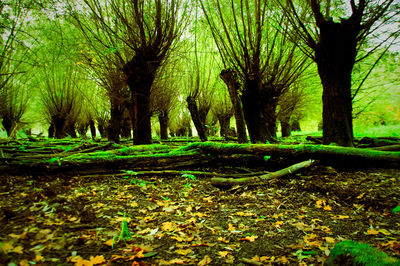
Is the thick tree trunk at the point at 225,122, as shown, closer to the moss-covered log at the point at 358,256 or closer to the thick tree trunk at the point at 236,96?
the thick tree trunk at the point at 236,96

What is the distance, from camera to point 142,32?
5.52m

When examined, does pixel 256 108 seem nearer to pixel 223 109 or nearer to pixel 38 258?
pixel 38 258

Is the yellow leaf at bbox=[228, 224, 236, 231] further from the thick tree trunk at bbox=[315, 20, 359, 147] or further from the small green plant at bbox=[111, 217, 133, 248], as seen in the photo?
the thick tree trunk at bbox=[315, 20, 359, 147]

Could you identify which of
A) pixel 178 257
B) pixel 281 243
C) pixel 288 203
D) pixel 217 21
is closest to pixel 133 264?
pixel 178 257

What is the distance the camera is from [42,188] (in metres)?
3.12

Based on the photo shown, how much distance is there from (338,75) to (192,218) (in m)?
5.02

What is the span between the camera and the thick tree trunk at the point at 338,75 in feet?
16.0

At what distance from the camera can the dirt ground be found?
1719 millimetres

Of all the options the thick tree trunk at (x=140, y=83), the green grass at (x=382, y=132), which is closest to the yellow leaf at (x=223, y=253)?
the thick tree trunk at (x=140, y=83)

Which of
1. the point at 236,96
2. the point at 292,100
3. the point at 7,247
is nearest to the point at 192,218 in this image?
the point at 7,247

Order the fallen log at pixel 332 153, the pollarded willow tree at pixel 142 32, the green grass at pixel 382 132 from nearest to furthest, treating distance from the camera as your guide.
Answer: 1. the fallen log at pixel 332 153
2. the pollarded willow tree at pixel 142 32
3. the green grass at pixel 382 132

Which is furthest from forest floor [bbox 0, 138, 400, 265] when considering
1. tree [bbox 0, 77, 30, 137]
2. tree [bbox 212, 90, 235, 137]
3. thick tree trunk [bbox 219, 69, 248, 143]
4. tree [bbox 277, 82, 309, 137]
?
tree [bbox 0, 77, 30, 137]

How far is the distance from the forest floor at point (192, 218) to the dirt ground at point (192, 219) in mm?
10

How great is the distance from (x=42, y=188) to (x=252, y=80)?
6.03 metres
